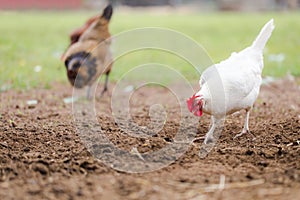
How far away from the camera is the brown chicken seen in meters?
6.32

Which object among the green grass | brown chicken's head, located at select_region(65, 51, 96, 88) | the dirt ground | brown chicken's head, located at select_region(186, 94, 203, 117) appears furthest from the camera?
the green grass

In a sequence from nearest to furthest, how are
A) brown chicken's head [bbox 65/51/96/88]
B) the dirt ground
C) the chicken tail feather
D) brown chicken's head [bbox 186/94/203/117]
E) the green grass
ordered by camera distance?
the dirt ground
brown chicken's head [bbox 186/94/203/117]
the chicken tail feather
brown chicken's head [bbox 65/51/96/88]
the green grass

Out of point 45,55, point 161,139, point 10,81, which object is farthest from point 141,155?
point 45,55

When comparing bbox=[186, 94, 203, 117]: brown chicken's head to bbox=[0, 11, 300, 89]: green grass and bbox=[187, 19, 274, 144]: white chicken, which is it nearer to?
bbox=[187, 19, 274, 144]: white chicken

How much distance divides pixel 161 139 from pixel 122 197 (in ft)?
4.12

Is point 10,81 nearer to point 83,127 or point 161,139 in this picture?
point 83,127

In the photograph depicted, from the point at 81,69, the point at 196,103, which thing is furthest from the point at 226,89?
the point at 81,69

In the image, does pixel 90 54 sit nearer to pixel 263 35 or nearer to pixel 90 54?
pixel 90 54

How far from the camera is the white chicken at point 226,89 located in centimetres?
384

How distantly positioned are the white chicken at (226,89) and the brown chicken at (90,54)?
93.2 inches

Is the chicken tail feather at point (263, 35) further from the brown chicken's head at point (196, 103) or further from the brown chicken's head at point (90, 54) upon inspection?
the brown chicken's head at point (90, 54)

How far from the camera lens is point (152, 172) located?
3.28 metres

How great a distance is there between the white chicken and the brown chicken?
2366 millimetres

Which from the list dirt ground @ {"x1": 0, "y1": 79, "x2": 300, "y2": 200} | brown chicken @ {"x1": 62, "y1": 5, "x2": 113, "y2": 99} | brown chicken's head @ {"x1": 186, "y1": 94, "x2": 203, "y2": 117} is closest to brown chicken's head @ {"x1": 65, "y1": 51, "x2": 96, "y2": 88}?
brown chicken @ {"x1": 62, "y1": 5, "x2": 113, "y2": 99}
